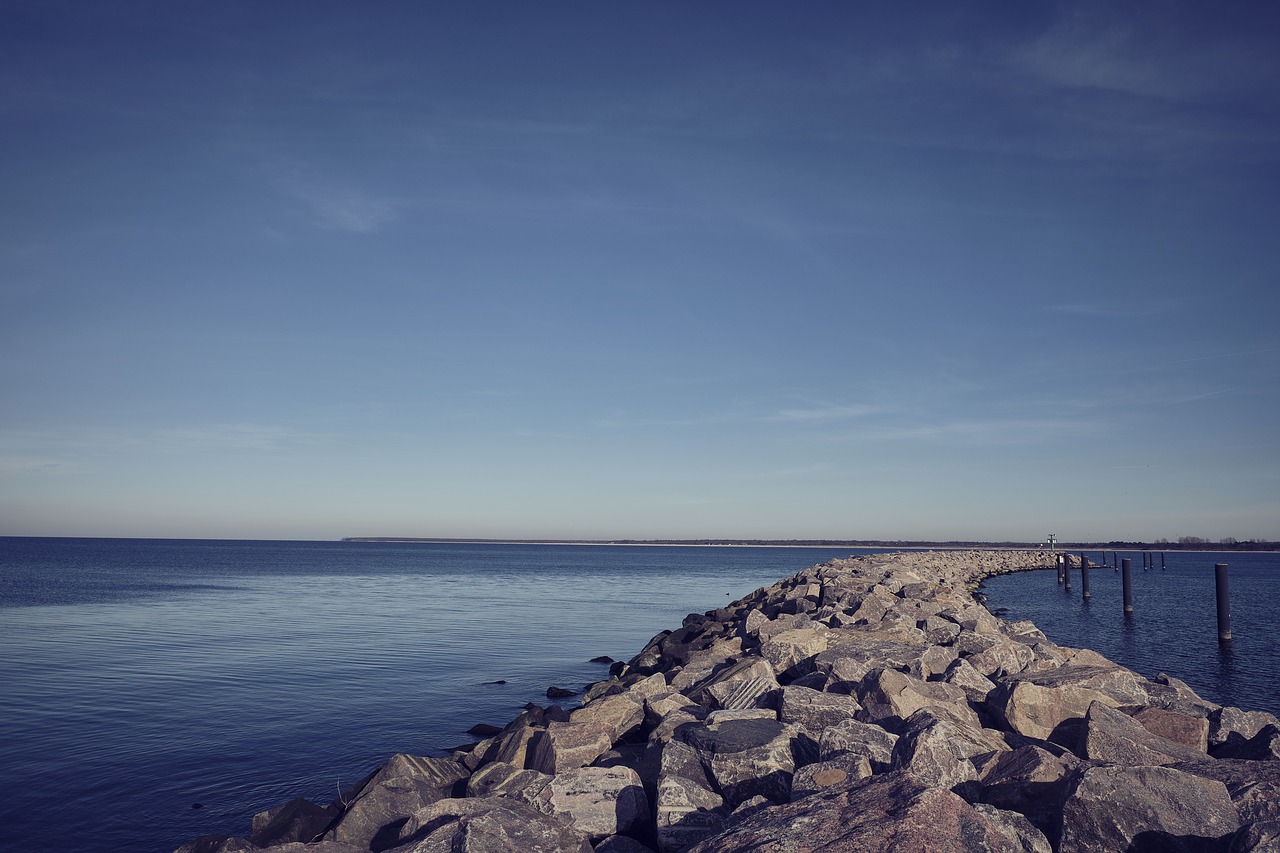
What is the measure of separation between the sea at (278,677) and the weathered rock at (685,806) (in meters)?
5.77

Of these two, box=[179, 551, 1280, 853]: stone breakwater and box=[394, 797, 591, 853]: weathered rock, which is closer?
box=[179, 551, 1280, 853]: stone breakwater

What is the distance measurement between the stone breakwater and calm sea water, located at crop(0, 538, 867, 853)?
10.4 ft

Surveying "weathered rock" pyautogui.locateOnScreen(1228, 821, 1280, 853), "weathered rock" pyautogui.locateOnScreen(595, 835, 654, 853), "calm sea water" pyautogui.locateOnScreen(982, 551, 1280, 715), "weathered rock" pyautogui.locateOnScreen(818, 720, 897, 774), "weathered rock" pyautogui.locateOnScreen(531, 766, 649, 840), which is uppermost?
"weathered rock" pyautogui.locateOnScreen(1228, 821, 1280, 853)

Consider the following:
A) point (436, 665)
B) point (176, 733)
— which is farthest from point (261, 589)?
point (176, 733)

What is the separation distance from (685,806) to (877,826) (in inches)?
76.9

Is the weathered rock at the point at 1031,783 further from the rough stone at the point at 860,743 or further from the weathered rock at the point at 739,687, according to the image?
the weathered rock at the point at 739,687

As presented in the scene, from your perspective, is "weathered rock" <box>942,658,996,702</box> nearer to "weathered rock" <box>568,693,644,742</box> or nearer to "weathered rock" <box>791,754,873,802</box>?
"weathered rock" <box>791,754,873,802</box>

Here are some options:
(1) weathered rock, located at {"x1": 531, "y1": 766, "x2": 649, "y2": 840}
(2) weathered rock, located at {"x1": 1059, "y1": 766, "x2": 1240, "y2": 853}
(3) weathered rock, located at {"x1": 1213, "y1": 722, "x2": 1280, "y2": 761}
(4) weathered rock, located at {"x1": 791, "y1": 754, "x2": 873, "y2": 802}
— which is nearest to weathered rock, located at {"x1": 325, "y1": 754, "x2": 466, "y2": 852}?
(1) weathered rock, located at {"x1": 531, "y1": 766, "x2": 649, "y2": 840}

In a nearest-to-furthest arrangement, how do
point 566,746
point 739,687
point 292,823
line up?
point 292,823, point 566,746, point 739,687

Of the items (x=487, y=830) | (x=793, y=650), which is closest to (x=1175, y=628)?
(x=793, y=650)

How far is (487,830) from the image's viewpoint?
5.15m

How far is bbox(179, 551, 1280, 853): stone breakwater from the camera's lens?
4.48m

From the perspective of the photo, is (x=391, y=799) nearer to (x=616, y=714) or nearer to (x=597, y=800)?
(x=597, y=800)

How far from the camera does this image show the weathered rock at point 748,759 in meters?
5.97
